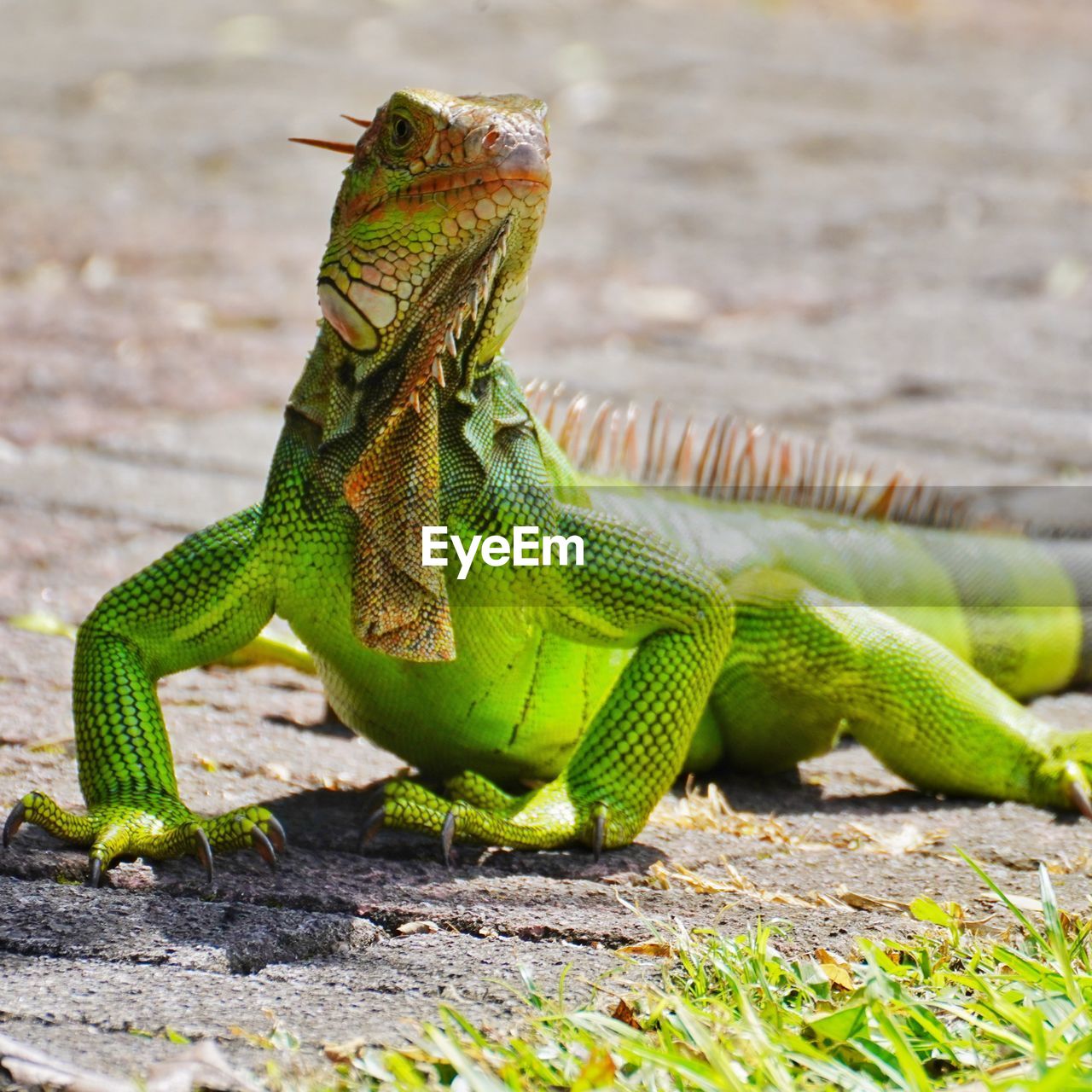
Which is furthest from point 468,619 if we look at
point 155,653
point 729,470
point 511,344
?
point 511,344

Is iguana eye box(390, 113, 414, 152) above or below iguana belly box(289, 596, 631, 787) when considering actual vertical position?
above

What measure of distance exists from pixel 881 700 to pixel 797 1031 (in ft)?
4.49

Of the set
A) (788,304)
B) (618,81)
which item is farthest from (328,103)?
(788,304)

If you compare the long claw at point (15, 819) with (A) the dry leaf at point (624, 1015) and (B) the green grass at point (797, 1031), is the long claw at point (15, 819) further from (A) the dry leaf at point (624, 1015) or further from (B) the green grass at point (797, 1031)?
(A) the dry leaf at point (624, 1015)

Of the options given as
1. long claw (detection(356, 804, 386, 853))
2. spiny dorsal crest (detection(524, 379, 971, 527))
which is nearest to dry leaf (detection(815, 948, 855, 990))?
long claw (detection(356, 804, 386, 853))

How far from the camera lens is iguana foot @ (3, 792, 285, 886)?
9.32 feet

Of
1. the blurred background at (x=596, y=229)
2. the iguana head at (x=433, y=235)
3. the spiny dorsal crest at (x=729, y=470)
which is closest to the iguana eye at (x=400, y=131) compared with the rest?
the iguana head at (x=433, y=235)

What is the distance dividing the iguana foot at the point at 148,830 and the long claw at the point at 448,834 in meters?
0.27

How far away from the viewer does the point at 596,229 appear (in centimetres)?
1015

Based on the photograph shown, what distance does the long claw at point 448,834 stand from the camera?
302 cm

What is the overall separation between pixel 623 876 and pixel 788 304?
6.06 metres

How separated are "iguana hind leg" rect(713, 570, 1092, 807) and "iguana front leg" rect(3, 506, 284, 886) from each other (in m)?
1.07

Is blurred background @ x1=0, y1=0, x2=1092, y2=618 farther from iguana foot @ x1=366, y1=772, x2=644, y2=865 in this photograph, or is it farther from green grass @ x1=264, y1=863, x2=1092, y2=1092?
green grass @ x1=264, y1=863, x2=1092, y2=1092

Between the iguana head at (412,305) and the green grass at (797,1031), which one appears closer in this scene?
the green grass at (797,1031)
